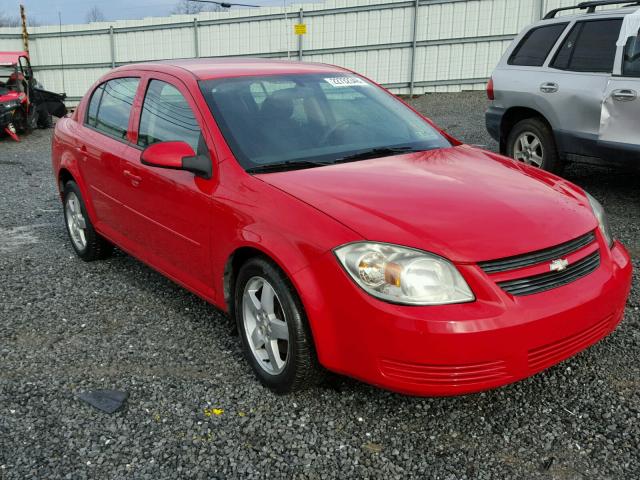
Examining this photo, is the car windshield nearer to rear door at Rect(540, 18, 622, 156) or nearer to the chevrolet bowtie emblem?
the chevrolet bowtie emblem

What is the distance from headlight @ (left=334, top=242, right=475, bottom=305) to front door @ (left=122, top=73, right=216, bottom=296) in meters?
1.07

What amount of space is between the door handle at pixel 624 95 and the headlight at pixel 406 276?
422cm

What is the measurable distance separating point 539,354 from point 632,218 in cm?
393

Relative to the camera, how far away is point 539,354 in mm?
2637

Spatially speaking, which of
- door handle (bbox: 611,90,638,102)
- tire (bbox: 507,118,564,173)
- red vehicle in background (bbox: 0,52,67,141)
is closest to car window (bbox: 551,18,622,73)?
door handle (bbox: 611,90,638,102)

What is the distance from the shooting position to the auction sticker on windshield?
13.6 feet

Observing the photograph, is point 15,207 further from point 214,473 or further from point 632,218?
point 632,218

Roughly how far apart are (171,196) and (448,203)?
1.61 metres

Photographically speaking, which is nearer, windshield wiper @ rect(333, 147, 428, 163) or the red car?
the red car

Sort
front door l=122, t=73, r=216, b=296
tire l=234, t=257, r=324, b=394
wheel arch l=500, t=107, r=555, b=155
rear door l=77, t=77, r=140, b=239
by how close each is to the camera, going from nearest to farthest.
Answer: tire l=234, t=257, r=324, b=394, front door l=122, t=73, r=216, b=296, rear door l=77, t=77, r=140, b=239, wheel arch l=500, t=107, r=555, b=155

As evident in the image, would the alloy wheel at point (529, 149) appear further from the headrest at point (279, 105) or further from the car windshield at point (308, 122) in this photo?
the headrest at point (279, 105)

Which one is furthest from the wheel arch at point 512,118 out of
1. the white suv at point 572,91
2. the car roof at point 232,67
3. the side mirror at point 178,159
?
the side mirror at point 178,159

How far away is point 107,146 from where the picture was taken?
449 centimetres

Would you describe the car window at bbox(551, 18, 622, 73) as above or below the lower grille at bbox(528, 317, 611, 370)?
above
